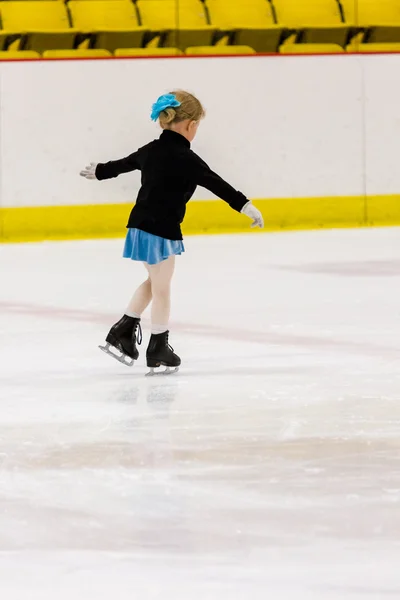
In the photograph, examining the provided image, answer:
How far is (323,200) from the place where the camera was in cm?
1068

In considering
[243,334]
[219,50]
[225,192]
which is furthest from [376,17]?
[225,192]

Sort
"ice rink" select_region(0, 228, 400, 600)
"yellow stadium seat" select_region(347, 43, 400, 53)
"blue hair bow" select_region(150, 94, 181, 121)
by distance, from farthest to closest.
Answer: "yellow stadium seat" select_region(347, 43, 400, 53) → "blue hair bow" select_region(150, 94, 181, 121) → "ice rink" select_region(0, 228, 400, 600)

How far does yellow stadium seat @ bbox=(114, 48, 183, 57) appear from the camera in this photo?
1044cm

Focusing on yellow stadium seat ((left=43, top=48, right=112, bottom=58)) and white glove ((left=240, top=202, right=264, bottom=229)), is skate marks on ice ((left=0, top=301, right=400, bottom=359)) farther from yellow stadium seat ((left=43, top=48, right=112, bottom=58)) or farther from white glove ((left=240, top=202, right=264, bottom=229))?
yellow stadium seat ((left=43, top=48, right=112, bottom=58))

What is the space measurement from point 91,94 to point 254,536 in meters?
7.67

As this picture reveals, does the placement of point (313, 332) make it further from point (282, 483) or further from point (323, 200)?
point (323, 200)

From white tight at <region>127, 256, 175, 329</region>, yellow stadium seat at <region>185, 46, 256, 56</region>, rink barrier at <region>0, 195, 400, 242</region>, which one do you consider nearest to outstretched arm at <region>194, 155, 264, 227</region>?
white tight at <region>127, 256, 175, 329</region>

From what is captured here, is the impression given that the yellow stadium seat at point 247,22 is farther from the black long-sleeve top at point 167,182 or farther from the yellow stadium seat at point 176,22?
the black long-sleeve top at point 167,182

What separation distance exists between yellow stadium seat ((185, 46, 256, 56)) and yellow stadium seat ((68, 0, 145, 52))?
0.39 metres

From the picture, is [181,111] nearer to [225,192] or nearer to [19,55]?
[225,192]

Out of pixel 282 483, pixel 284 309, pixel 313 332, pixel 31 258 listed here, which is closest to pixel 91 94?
pixel 31 258

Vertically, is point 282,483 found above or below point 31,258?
above

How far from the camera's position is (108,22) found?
35.4ft

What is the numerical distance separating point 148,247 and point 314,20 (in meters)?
6.74
